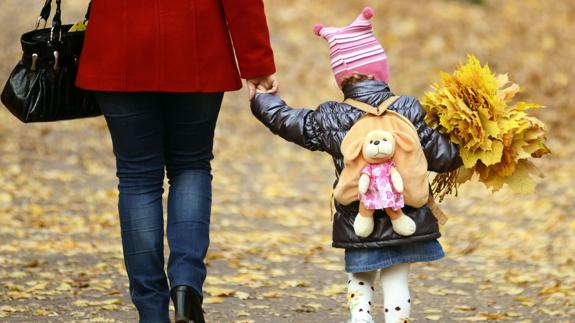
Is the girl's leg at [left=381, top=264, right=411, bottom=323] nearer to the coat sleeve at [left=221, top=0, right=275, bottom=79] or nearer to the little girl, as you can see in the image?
the little girl

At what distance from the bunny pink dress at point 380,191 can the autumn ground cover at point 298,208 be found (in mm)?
1233

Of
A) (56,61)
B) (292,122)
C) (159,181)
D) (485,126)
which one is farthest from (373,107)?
(56,61)

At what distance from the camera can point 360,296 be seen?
12.4 ft

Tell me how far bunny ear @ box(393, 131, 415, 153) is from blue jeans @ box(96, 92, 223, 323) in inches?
27.8

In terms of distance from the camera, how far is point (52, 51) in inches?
151

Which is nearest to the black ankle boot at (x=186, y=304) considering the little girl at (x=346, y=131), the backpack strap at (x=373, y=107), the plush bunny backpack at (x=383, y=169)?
the little girl at (x=346, y=131)

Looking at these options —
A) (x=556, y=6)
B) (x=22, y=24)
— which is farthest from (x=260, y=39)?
(x=556, y=6)

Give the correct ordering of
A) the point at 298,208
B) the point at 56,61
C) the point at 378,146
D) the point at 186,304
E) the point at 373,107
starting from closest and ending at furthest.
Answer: the point at 378,146 → the point at 373,107 → the point at 186,304 → the point at 56,61 → the point at 298,208

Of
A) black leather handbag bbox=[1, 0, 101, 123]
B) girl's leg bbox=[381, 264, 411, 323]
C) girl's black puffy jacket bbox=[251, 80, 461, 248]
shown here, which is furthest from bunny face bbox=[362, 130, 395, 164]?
black leather handbag bbox=[1, 0, 101, 123]

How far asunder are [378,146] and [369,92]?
0.24 m

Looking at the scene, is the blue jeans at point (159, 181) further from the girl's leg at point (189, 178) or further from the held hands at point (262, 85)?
the held hands at point (262, 85)

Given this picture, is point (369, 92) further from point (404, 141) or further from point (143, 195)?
point (143, 195)

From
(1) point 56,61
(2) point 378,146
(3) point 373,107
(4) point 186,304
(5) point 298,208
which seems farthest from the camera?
(5) point 298,208

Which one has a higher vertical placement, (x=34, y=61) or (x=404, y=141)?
(x=34, y=61)
